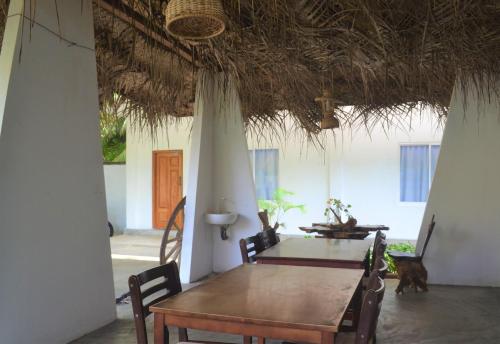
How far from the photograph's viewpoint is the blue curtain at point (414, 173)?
27.3ft

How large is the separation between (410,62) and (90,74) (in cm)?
326

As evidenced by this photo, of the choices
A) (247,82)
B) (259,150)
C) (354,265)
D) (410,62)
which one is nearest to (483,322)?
(354,265)

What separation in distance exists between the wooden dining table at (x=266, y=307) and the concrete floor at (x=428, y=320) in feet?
4.30

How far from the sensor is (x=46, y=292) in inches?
125

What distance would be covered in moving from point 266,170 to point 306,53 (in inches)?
179

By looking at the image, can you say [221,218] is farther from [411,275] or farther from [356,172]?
[356,172]

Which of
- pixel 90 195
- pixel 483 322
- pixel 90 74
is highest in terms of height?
pixel 90 74

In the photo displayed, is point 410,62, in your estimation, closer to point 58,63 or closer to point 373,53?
point 373,53

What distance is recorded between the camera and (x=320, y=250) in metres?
3.59

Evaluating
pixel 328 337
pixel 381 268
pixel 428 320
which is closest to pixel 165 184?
pixel 428 320

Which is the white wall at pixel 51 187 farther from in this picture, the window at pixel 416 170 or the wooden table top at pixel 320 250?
the window at pixel 416 170

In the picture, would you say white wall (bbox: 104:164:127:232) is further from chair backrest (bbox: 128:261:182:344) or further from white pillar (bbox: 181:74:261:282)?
chair backrest (bbox: 128:261:182:344)

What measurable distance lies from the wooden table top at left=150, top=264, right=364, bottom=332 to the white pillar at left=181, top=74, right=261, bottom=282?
3.10 meters

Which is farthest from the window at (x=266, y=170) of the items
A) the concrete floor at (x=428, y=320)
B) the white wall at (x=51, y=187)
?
the white wall at (x=51, y=187)
